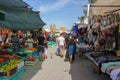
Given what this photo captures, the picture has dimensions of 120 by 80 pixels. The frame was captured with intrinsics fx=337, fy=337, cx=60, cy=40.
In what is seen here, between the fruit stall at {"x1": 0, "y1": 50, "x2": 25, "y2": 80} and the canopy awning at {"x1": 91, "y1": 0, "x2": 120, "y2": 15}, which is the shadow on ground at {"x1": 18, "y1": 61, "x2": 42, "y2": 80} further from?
the canopy awning at {"x1": 91, "y1": 0, "x2": 120, "y2": 15}

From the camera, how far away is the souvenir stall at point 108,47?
10.7 m

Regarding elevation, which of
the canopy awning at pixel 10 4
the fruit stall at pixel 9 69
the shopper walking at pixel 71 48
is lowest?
the fruit stall at pixel 9 69

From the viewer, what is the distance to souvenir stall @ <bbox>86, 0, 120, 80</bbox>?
10680 mm

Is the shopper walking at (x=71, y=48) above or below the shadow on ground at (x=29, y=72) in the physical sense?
above

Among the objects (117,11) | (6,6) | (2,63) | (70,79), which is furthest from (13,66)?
(117,11)

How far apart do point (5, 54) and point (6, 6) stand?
17.5ft

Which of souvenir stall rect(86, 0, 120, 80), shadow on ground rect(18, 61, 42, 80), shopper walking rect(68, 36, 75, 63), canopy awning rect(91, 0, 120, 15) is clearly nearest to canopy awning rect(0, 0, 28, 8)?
Answer: canopy awning rect(91, 0, 120, 15)

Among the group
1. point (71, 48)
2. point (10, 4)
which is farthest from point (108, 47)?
point (10, 4)

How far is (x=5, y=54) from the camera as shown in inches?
584

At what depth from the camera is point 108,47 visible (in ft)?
59.3

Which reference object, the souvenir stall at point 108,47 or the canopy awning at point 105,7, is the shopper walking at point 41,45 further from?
the canopy awning at point 105,7

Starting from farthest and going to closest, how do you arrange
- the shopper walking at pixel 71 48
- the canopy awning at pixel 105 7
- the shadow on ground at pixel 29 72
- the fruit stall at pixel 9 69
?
the shopper walking at pixel 71 48
the shadow on ground at pixel 29 72
the canopy awning at pixel 105 7
the fruit stall at pixel 9 69

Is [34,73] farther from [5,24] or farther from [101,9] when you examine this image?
[5,24]

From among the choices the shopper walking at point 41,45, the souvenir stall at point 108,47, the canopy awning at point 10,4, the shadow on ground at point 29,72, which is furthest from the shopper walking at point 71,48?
the canopy awning at point 10,4
